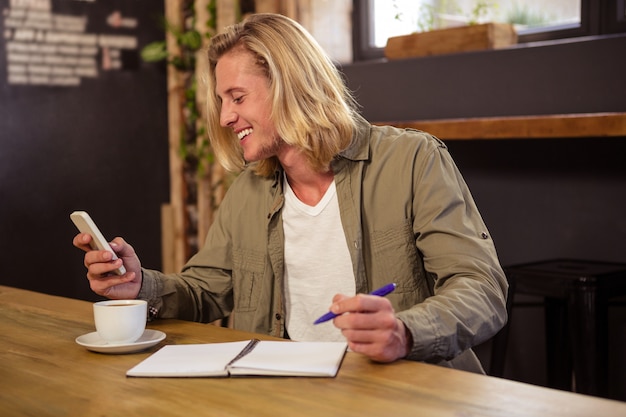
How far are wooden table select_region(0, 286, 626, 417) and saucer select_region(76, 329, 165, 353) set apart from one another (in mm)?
13

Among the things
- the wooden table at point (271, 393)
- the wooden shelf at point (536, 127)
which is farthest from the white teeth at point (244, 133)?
the wooden shelf at point (536, 127)

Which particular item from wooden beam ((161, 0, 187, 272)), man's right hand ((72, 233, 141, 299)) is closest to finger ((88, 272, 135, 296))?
man's right hand ((72, 233, 141, 299))

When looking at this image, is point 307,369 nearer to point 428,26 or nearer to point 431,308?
point 431,308

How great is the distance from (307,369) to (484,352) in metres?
2.24

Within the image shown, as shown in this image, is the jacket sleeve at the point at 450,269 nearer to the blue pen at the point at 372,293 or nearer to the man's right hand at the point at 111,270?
the blue pen at the point at 372,293

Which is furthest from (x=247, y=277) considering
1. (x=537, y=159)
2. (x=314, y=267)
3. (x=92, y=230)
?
(x=537, y=159)

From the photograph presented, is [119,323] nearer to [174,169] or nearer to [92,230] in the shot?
[92,230]

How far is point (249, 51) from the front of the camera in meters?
1.95

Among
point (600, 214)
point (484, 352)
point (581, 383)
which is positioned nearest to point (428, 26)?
point (600, 214)

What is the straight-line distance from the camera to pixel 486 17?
3.58 m

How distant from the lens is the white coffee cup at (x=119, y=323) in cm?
142

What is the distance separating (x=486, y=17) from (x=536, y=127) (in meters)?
1.13

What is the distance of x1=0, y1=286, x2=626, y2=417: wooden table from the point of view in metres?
1.03

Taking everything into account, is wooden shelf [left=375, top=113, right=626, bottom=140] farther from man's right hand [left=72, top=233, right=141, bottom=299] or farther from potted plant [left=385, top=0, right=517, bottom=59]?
man's right hand [left=72, top=233, right=141, bottom=299]
